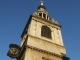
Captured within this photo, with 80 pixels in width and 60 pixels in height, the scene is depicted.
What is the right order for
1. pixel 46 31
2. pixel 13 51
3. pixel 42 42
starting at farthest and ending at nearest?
pixel 46 31
pixel 42 42
pixel 13 51

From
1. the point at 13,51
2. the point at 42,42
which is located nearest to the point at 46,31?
the point at 42,42

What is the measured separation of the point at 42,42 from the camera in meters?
25.4

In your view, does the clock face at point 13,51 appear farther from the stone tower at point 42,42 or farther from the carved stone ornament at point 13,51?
the stone tower at point 42,42

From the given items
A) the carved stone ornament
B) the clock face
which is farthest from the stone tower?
the clock face

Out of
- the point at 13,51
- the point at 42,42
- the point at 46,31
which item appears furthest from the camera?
the point at 46,31

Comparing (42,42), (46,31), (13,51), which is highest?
(46,31)

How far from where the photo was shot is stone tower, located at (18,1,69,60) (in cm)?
2283

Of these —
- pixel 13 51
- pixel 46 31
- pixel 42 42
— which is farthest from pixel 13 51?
pixel 46 31

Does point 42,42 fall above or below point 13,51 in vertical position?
above

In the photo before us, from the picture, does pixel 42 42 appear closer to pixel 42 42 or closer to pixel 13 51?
pixel 42 42

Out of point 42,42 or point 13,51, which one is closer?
point 13,51

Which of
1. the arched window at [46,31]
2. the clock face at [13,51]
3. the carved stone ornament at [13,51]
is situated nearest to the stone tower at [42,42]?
the arched window at [46,31]

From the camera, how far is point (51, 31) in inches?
1139

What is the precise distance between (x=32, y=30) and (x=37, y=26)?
1586 mm
